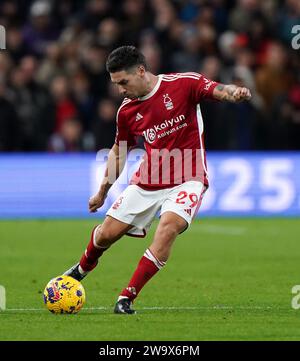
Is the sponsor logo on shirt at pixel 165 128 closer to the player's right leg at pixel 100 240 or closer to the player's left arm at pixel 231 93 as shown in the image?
the player's left arm at pixel 231 93

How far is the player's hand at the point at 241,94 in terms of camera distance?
29.1 ft

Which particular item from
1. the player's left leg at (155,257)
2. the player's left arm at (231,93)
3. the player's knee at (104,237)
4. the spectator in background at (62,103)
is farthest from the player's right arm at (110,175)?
the spectator in background at (62,103)

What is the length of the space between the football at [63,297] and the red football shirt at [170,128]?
1.09m

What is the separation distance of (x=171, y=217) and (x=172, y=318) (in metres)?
0.85

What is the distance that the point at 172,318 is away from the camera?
9.00 m

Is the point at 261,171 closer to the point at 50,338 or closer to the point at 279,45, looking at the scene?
the point at 279,45

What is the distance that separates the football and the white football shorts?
75 centimetres

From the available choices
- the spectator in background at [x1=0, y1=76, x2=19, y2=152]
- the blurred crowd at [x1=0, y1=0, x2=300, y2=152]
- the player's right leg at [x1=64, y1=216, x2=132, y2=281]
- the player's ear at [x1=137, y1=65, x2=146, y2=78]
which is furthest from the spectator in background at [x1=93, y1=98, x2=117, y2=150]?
the player's ear at [x1=137, y1=65, x2=146, y2=78]

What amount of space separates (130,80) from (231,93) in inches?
34.5

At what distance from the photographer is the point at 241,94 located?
8875 millimetres

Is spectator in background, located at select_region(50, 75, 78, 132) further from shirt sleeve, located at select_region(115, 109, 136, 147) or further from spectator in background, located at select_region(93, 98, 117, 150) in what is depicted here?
shirt sleeve, located at select_region(115, 109, 136, 147)

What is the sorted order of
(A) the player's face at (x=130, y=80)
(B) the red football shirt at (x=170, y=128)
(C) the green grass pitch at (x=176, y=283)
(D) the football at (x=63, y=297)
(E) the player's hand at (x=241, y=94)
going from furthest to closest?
(B) the red football shirt at (x=170, y=128) → (A) the player's face at (x=130, y=80) → (D) the football at (x=63, y=297) → (E) the player's hand at (x=241, y=94) → (C) the green grass pitch at (x=176, y=283)

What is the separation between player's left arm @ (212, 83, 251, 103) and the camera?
8867mm

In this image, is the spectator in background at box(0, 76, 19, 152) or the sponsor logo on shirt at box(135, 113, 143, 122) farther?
the spectator in background at box(0, 76, 19, 152)
